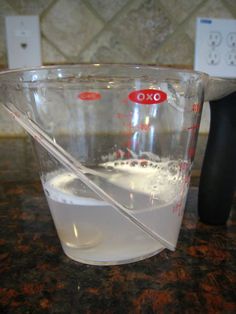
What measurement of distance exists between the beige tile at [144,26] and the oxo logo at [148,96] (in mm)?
661

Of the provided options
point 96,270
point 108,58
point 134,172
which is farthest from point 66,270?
point 108,58

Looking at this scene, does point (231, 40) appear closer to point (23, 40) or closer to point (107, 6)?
point (107, 6)

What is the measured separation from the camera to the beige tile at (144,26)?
0.95m

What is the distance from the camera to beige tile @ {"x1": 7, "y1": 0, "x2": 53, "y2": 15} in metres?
0.92

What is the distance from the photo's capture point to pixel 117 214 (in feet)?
1.18

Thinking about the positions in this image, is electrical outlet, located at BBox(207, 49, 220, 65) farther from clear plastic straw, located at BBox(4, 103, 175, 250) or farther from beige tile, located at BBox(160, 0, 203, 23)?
clear plastic straw, located at BBox(4, 103, 175, 250)

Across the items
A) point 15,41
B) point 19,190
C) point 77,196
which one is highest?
point 15,41

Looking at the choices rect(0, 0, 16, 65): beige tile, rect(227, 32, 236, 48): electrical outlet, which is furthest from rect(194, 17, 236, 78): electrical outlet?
rect(0, 0, 16, 65): beige tile

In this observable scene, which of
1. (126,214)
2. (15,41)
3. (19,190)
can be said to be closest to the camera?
(126,214)

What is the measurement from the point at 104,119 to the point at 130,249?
0.50 ft

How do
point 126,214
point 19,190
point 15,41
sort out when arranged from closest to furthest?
point 126,214, point 19,190, point 15,41

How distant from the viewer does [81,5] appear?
94 centimetres

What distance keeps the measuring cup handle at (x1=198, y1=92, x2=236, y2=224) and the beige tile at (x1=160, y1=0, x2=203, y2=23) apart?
1.95 ft

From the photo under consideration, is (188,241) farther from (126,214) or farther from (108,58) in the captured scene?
(108,58)
